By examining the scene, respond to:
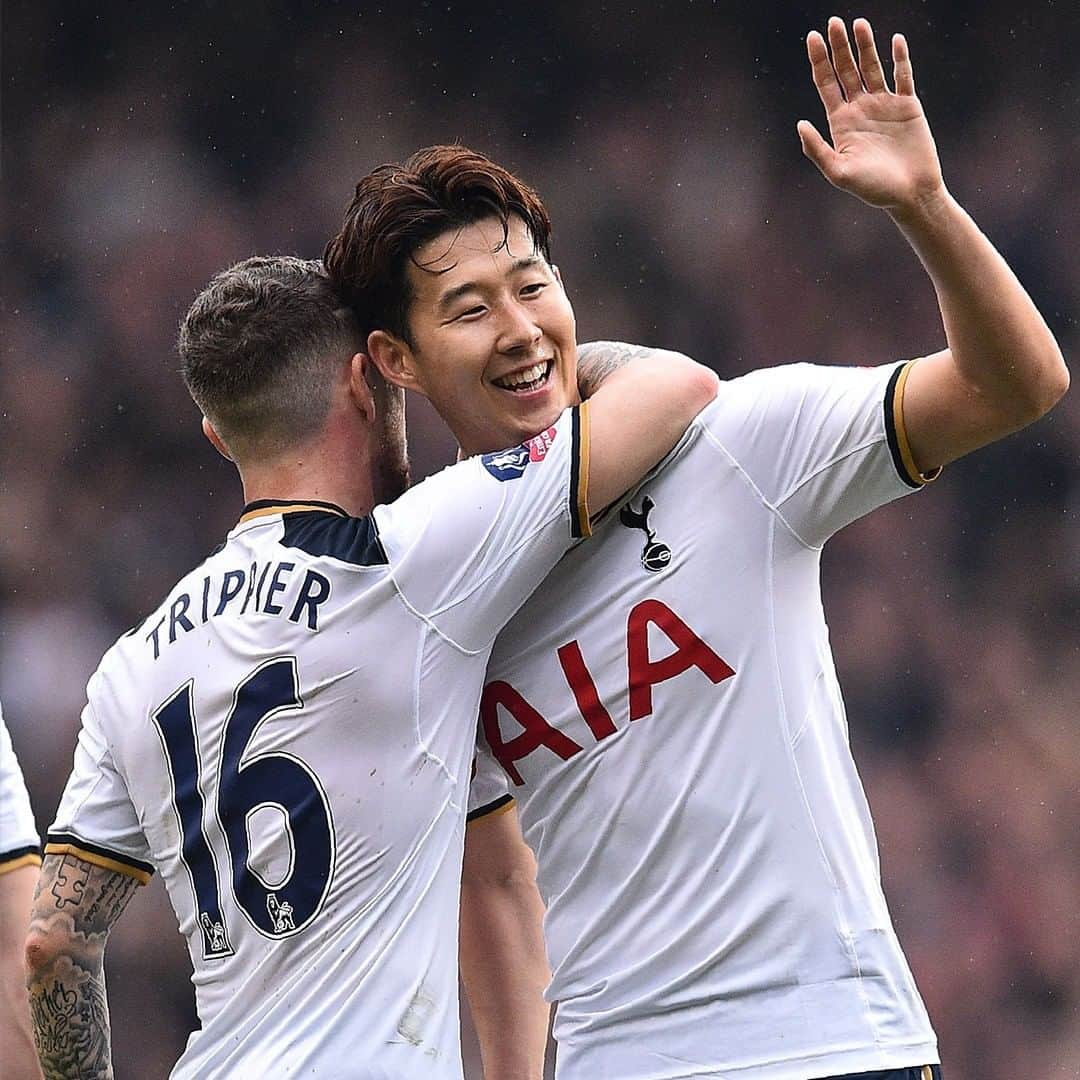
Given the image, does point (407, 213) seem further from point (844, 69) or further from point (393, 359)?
point (844, 69)

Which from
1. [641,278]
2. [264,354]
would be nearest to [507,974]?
[264,354]

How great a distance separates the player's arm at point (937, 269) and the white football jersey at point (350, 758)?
21.0 inches

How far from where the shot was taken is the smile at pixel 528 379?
284cm

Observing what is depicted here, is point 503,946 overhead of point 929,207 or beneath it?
beneath

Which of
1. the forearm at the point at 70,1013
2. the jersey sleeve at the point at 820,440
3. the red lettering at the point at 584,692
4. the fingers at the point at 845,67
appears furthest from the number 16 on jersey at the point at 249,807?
the fingers at the point at 845,67

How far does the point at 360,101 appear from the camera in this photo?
835 centimetres

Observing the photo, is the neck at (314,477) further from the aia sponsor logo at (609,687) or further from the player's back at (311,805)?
the aia sponsor logo at (609,687)

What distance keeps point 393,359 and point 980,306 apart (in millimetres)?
1064

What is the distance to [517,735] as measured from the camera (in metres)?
2.67

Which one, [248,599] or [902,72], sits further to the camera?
[248,599]

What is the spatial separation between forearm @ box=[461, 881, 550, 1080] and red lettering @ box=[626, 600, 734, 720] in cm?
70

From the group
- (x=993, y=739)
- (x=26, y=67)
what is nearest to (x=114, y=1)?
(x=26, y=67)

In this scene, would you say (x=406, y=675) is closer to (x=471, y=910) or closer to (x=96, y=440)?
(x=471, y=910)

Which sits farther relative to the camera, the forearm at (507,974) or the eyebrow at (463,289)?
the forearm at (507,974)
